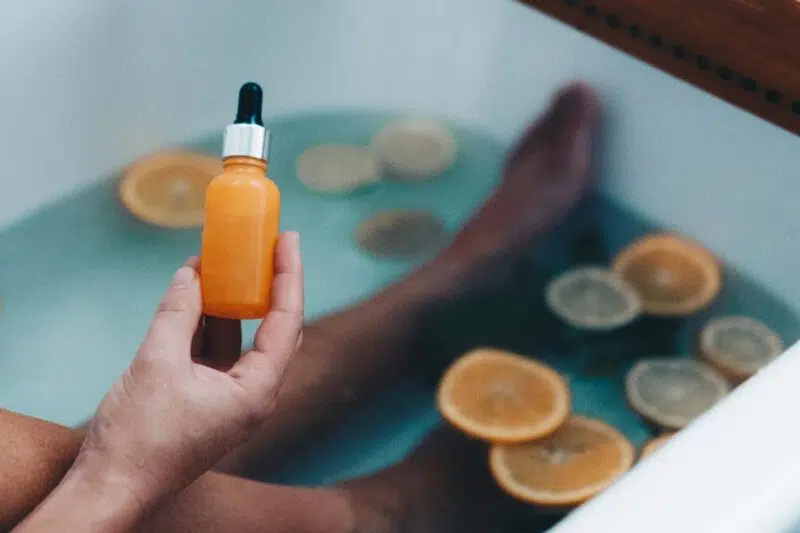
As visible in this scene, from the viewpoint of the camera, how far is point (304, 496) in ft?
2.35

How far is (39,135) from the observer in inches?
43.3

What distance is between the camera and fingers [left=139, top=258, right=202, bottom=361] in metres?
0.50

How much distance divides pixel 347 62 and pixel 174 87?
0.81 feet

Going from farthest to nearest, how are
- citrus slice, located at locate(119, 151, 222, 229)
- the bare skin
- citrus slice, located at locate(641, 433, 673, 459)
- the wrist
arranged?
citrus slice, located at locate(119, 151, 222, 229) → citrus slice, located at locate(641, 433, 673, 459) → the bare skin → the wrist

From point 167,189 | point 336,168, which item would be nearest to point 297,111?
point 336,168

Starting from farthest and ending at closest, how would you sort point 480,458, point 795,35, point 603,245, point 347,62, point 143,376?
point 347,62, point 603,245, point 480,458, point 795,35, point 143,376

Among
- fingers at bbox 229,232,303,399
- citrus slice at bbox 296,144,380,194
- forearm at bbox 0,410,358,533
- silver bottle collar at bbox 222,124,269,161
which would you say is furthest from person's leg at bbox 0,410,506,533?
citrus slice at bbox 296,144,380,194

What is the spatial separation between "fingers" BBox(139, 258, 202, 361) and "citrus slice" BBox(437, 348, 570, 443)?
46 centimetres

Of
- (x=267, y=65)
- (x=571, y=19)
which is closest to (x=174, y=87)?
(x=267, y=65)

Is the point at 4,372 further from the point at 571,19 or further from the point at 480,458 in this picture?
the point at 571,19

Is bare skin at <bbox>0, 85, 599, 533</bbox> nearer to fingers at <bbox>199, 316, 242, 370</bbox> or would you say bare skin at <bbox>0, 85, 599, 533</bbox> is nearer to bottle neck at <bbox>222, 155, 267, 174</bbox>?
fingers at <bbox>199, 316, 242, 370</bbox>

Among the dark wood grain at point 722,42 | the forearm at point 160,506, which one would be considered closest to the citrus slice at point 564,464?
the forearm at point 160,506

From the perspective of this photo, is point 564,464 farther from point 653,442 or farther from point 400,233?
point 400,233

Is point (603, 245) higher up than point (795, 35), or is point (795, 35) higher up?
point (795, 35)
